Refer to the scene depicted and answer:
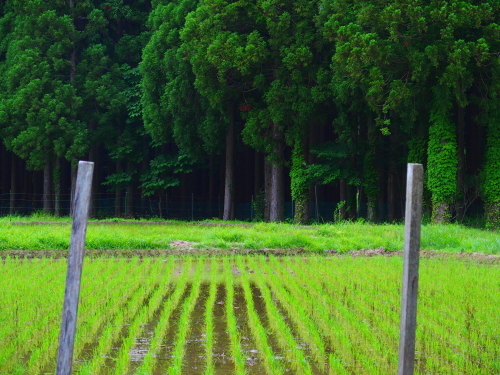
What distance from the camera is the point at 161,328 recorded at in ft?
28.8

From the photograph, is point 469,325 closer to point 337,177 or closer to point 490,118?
point 490,118

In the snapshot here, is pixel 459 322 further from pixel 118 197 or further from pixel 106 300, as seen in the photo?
pixel 118 197

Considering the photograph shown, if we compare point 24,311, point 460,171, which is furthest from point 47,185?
point 24,311

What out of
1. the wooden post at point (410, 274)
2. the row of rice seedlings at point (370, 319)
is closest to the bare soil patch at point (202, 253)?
the row of rice seedlings at point (370, 319)

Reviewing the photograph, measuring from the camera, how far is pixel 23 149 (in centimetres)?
3462

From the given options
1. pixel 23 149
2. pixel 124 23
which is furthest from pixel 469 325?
pixel 124 23

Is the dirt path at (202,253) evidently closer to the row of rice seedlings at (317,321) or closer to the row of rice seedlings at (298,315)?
the row of rice seedlings at (298,315)

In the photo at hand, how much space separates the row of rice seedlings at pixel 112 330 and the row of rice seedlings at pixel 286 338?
1.77 metres

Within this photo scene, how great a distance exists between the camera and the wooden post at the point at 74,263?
5.62 metres

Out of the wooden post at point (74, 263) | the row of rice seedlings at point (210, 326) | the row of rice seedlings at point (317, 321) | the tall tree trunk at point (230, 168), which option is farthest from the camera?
the tall tree trunk at point (230, 168)

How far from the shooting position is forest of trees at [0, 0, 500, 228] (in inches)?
995

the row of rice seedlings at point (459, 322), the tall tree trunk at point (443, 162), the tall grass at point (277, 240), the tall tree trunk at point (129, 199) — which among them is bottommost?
the row of rice seedlings at point (459, 322)

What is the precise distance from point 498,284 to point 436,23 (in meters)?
13.9

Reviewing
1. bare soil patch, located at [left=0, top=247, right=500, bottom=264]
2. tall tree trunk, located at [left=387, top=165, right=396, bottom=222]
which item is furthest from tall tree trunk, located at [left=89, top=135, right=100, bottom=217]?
bare soil patch, located at [left=0, top=247, right=500, bottom=264]
